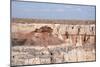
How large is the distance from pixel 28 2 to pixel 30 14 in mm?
161

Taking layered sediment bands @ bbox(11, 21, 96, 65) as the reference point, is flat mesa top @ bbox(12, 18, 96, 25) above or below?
above

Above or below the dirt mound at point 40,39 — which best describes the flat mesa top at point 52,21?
above

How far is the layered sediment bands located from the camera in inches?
112

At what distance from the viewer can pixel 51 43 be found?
3.00m

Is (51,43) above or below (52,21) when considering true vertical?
below

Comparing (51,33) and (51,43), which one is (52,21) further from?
(51,43)

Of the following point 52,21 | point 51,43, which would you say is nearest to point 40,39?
point 51,43

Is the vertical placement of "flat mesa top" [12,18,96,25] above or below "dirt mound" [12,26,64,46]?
above

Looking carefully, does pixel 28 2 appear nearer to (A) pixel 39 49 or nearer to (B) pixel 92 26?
(A) pixel 39 49

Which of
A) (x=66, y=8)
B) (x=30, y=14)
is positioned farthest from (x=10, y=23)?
(x=66, y=8)

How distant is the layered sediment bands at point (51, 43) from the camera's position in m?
2.84

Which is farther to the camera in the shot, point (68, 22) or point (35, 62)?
point (68, 22)

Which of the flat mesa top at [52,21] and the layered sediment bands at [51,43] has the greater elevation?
the flat mesa top at [52,21]

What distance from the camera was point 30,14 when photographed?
2.90 metres
